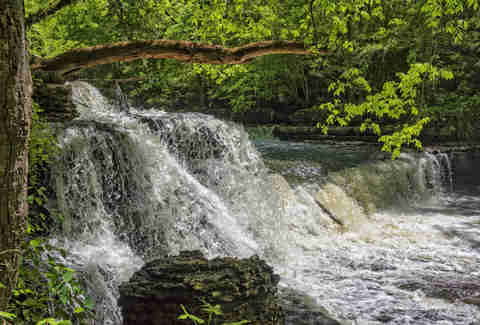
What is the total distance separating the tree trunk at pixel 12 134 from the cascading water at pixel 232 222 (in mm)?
2012

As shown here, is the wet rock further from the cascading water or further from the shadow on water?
the shadow on water

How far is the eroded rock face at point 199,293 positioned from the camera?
2754mm

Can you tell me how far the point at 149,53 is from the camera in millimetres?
3971

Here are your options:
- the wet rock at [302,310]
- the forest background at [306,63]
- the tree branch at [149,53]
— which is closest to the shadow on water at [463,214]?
the forest background at [306,63]

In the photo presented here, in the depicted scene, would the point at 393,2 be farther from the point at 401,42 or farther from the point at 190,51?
the point at 190,51

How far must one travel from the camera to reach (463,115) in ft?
39.1

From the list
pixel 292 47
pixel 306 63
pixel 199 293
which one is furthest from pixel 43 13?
pixel 306 63

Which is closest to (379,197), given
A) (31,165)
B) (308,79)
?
(31,165)

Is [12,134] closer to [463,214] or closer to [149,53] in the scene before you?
[149,53]

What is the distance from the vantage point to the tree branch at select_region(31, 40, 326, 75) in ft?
12.8

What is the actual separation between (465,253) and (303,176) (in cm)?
331

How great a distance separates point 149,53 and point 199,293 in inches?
99.7

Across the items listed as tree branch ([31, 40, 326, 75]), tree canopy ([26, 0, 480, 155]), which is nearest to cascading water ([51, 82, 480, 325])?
tree branch ([31, 40, 326, 75])

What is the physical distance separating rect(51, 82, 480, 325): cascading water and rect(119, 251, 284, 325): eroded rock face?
726mm
